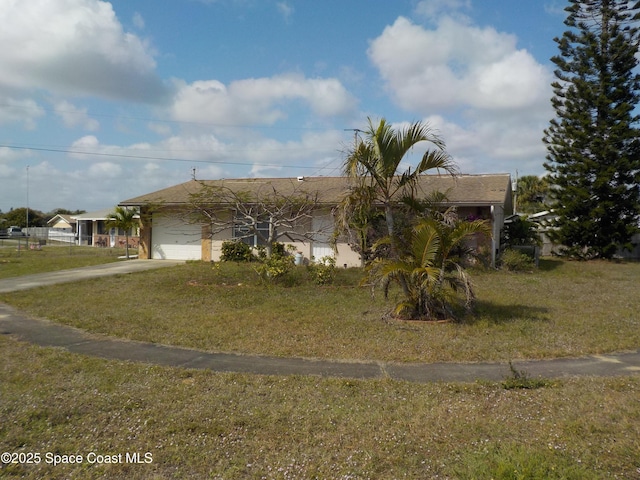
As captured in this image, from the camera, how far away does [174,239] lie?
861 inches

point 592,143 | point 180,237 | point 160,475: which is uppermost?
point 592,143

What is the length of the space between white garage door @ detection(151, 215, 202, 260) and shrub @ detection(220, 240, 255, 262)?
2.42 meters

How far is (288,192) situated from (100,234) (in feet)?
84.8

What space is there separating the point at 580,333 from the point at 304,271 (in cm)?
877

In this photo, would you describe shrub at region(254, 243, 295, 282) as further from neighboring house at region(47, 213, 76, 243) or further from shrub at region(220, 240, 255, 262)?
neighboring house at region(47, 213, 76, 243)

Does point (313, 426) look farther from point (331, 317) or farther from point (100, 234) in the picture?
point (100, 234)

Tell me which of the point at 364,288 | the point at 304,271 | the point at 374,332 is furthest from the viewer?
the point at 304,271

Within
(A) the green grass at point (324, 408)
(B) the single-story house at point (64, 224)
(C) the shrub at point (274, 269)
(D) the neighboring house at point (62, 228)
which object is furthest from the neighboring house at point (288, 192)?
(B) the single-story house at point (64, 224)

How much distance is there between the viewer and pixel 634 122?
22.8 meters

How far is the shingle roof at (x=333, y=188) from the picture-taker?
56.5ft

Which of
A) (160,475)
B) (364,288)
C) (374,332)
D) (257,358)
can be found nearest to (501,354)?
(374,332)

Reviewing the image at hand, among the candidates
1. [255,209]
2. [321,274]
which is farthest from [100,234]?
[321,274]

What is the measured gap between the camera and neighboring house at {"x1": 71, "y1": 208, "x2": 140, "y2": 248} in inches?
1375

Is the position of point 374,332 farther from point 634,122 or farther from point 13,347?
point 634,122
